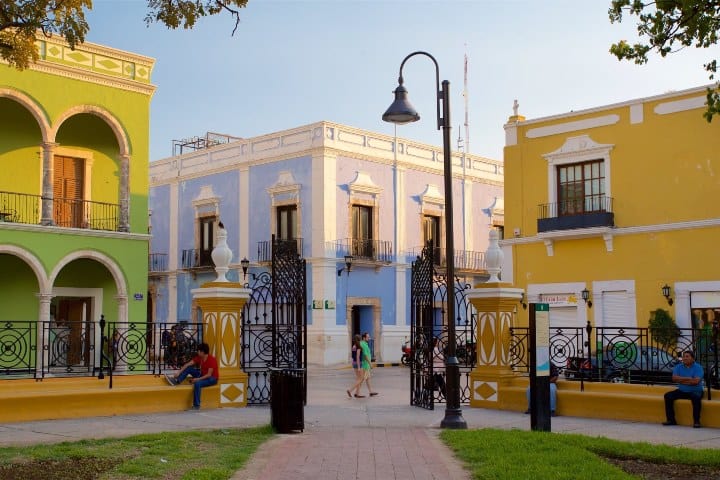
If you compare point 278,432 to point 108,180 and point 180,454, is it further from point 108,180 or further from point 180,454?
point 108,180

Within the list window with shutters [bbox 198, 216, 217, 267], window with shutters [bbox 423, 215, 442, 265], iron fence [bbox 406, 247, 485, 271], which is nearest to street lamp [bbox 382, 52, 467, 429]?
iron fence [bbox 406, 247, 485, 271]

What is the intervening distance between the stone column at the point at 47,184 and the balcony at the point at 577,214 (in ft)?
43.1

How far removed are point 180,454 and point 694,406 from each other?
6.89 m

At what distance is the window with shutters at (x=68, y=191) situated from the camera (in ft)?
76.1

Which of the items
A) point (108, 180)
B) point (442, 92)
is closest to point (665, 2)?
point (442, 92)

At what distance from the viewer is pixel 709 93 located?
9.10 metres

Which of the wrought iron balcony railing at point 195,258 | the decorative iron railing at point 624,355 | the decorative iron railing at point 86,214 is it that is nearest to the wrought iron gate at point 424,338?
the decorative iron railing at point 624,355

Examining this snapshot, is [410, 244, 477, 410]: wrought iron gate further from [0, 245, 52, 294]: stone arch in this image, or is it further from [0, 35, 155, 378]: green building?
[0, 245, 52, 294]: stone arch

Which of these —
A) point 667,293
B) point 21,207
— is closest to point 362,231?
point 667,293

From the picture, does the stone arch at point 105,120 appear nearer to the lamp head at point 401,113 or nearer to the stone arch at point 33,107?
the stone arch at point 33,107

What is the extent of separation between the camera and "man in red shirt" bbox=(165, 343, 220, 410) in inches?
547

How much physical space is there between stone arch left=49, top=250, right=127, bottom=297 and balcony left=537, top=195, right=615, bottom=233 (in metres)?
11.6

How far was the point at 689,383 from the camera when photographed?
12.0 meters

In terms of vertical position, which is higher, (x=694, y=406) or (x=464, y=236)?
(x=464, y=236)
